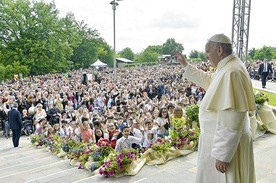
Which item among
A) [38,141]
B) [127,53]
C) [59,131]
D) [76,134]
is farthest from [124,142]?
[127,53]

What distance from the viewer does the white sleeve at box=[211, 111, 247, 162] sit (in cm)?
238

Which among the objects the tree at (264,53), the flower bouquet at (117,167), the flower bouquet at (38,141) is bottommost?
the flower bouquet at (38,141)

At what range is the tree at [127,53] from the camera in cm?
11175

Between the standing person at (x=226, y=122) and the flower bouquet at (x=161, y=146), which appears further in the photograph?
the flower bouquet at (x=161, y=146)

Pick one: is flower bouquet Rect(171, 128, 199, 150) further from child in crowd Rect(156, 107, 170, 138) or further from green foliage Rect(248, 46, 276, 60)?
green foliage Rect(248, 46, 276, 60)

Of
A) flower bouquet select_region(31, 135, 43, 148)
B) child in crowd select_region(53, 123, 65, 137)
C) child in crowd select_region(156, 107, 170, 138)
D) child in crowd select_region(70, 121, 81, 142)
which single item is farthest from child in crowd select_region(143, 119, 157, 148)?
flower bouquet select_region(31, 135, 43, 148)

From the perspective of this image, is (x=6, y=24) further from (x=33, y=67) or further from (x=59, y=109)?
(x=59, y=109)

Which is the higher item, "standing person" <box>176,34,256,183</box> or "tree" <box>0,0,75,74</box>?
"tree" <box>0,0,75,74</box>

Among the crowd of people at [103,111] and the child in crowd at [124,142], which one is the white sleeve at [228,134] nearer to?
the child in crowd at [124,142]

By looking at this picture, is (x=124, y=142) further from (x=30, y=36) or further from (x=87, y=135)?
(x=30, y=36)

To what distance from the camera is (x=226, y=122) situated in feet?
7.87

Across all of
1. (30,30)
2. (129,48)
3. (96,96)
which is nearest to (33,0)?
(30,30)

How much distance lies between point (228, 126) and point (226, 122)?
0.12 ft

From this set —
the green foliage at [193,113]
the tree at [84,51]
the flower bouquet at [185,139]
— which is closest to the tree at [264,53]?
the tree at [84,51]
